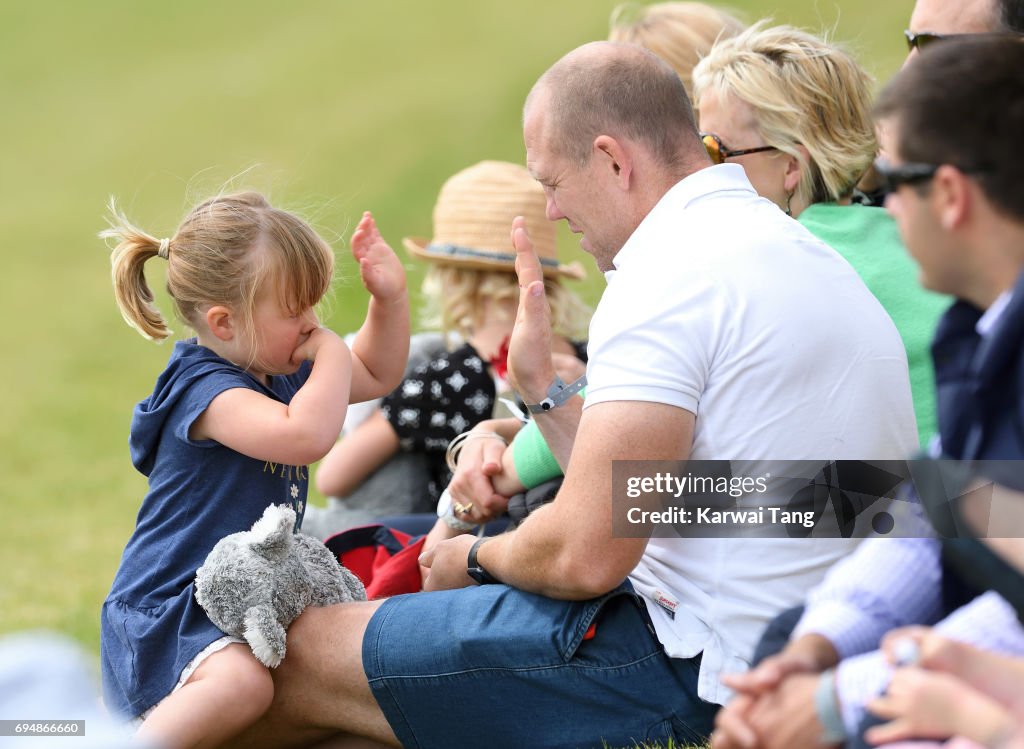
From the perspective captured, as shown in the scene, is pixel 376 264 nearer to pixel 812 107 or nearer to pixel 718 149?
pixel 718 149

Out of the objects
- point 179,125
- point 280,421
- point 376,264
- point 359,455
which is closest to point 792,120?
point 376,264

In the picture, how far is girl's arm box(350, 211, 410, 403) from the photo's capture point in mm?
3439

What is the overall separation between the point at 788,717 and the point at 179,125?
21075 mm

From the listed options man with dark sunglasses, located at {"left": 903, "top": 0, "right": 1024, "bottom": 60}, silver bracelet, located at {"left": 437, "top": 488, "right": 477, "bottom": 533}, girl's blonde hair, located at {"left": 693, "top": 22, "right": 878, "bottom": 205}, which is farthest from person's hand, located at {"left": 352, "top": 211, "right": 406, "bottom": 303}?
man with dark sunglasses, located at {"left": 903, "top": 0, "right": 1024, "bottom": 60}

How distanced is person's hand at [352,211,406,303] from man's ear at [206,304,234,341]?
0.39 m

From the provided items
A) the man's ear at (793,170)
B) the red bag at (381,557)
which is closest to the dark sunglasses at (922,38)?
the man's ear at (793,170)

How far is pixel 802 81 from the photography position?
365cm

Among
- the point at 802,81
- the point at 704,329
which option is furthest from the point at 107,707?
the point at 802,81

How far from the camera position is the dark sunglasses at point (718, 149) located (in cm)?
361

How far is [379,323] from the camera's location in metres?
3.53

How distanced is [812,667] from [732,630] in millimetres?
718

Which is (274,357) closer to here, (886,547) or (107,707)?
(107,707)

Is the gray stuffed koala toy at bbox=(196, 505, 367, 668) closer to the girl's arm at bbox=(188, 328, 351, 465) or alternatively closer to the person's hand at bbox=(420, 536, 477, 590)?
the girl's arm at bbox=(188, 328, 351, 465)

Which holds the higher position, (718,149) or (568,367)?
(718,149)
